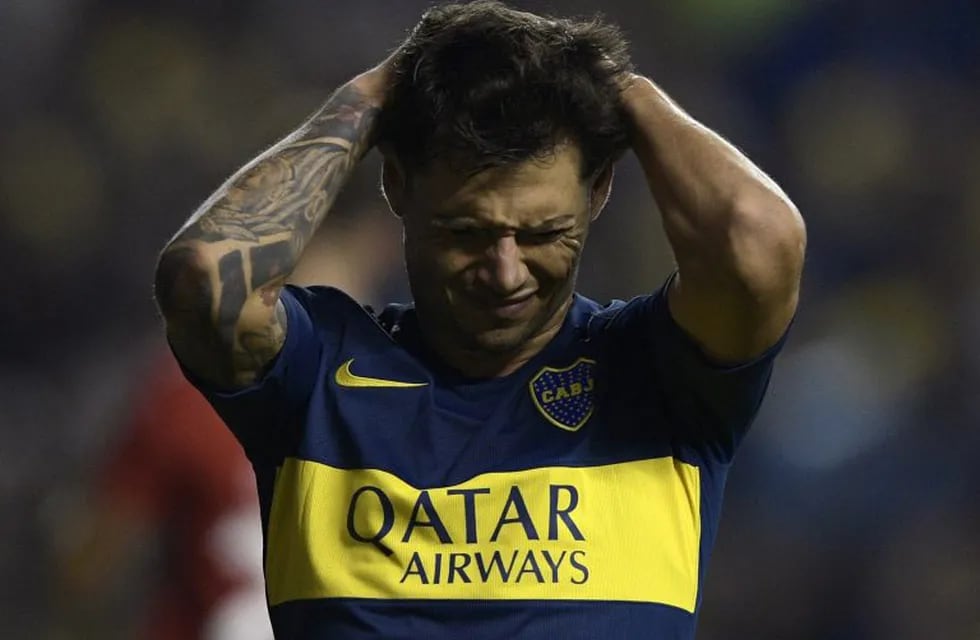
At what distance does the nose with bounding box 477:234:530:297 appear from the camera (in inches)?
61.0

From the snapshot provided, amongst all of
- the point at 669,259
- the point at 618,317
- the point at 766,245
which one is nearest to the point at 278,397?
A: the point at 618,317

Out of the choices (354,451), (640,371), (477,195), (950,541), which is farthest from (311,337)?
(950,541)

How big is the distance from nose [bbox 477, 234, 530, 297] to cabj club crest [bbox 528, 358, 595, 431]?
0.14m

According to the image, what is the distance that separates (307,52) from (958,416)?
164 cm

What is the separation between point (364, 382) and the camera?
5.49 ft

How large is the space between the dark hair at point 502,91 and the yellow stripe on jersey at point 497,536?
326mm

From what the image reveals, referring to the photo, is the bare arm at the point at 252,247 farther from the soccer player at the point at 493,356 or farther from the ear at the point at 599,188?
the ear at the point at 599,188

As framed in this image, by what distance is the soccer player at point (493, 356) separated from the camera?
1.54 metres

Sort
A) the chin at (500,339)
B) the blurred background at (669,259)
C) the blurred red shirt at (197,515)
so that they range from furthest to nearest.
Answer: the blurred background at (669,259) → the blurred red shirt at (197,515) → the chin at (500,339)

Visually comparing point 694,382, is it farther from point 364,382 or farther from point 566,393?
point 364,382

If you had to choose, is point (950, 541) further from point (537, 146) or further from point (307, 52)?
point (537, 146)

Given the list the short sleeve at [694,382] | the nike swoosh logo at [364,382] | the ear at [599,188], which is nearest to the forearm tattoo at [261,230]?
the nike swoosh logo at [364,382]

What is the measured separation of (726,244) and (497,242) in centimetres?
23

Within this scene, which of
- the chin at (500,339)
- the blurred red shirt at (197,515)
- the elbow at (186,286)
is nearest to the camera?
the elbow at (186,286)
